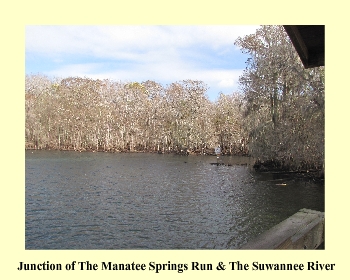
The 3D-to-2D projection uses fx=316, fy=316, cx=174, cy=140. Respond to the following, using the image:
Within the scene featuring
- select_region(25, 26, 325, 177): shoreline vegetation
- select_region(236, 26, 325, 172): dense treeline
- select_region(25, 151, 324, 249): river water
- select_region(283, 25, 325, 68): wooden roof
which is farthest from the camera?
select_region(25, 26, 325, 177): shoreline vegetation

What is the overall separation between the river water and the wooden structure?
4.47 metres

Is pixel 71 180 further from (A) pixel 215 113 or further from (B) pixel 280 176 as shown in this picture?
(A) pixel 215 113

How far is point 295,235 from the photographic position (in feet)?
21.4

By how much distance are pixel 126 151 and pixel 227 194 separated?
1837 inches

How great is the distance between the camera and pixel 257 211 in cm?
1641

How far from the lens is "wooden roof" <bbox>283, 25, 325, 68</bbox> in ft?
20.0

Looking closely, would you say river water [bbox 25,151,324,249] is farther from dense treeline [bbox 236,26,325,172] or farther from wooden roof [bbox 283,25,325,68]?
wooden roof [bbox 283,25,325,68]

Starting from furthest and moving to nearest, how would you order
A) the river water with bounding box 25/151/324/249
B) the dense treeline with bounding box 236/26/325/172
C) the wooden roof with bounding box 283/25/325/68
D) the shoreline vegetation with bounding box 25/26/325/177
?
the shoreline vegetation with bounding box 25/26/325/177, the dense treeline with bounding box 236/26/325/172, the river water with bounding box 25/151/324/249, the wooden roof with bounding box 283/25/325/68

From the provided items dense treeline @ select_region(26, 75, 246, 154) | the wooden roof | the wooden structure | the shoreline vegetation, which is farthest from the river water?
dense treeline @ select_region(26, 75, 246, 154)

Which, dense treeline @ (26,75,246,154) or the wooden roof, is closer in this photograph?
the wooden roof

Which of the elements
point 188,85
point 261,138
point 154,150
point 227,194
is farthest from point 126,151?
point 227,194

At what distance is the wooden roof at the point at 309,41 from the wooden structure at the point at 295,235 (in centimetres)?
371

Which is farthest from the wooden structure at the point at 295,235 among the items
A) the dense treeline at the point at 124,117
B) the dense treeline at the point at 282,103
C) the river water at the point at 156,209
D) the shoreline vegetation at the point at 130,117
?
the dense treeline at the point at 124,117

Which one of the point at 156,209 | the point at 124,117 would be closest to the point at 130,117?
the point at 124,117
